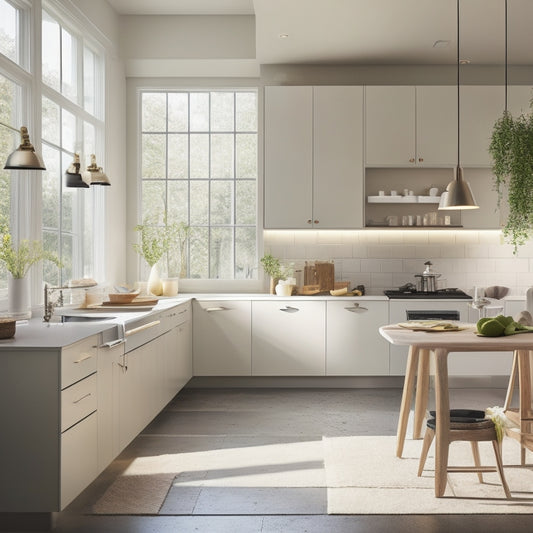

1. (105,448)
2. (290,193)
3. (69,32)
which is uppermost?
(69,32)

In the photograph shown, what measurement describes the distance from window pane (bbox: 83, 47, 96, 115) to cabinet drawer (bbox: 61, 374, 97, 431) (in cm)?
341

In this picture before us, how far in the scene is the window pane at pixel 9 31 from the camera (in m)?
4.27

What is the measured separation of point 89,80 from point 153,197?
146 cm

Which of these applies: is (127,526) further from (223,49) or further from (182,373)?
(223,49)

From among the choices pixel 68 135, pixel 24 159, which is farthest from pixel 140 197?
pixel 24 159

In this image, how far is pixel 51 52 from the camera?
5121 millimetres

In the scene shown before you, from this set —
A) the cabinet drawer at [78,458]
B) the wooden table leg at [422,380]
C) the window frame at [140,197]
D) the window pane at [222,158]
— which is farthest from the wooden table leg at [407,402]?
the window pane at [222,158]

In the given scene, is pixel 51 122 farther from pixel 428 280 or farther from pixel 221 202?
pixel 428 280

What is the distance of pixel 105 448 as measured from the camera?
360cm

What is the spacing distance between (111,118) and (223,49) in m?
1.32

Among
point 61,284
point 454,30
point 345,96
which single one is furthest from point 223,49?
point 61,284

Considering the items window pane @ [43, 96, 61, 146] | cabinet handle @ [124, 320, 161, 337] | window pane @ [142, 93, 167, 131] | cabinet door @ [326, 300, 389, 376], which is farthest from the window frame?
cabinet handle @ [124, 320, 161, 337]

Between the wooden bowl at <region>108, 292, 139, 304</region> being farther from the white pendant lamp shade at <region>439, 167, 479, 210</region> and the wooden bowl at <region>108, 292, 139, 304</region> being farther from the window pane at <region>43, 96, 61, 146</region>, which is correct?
the white pendant lamp shade at <region>439, 167, 479, 210</region>

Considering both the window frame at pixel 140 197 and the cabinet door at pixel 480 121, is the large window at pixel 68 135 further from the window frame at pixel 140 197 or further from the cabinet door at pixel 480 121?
the cabinet door at pixel 480 121
